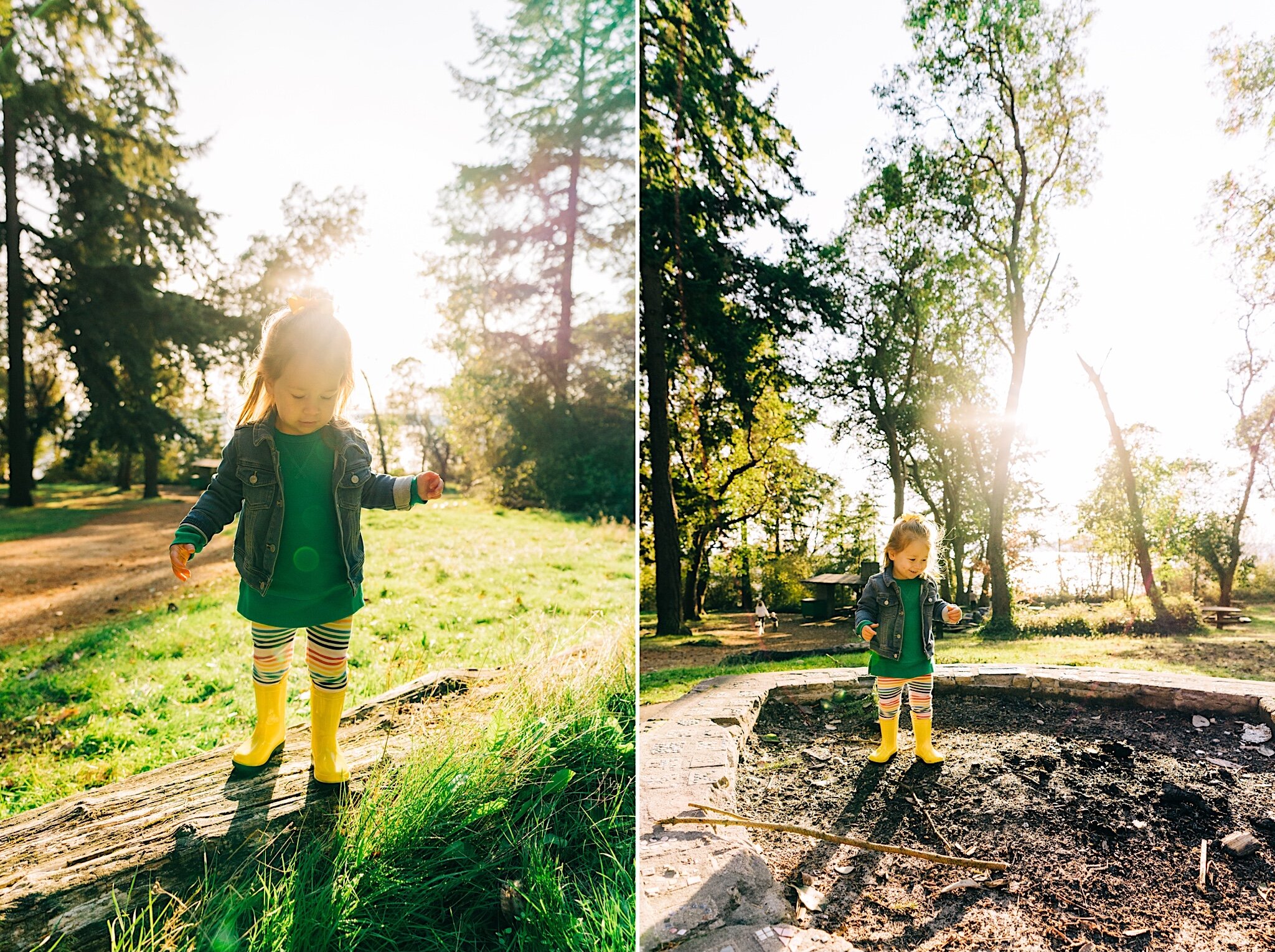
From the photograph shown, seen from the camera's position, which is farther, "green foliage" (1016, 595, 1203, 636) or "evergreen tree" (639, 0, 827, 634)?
"evergreen tree" (639, 0, 827, 634)

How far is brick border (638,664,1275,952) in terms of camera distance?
1.71 m

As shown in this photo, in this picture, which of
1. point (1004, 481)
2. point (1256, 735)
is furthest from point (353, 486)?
point (1256, 735)

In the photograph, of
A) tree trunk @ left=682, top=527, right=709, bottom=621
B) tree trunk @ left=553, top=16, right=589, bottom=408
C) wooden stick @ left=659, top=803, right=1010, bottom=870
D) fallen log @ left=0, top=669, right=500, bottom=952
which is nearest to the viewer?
fallen log @ left=0, top=669, right=500, bottom=952

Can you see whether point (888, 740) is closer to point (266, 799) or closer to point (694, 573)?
point (694, 573)

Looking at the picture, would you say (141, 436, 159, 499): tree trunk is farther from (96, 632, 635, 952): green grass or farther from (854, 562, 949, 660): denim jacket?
(854, 562, 949, 660): denim jacket

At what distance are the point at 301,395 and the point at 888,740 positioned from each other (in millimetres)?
1689

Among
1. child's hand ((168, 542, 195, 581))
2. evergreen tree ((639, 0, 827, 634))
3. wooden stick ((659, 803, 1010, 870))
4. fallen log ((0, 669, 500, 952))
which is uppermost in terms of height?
evergreen tree ((639, 0, 827, 634))

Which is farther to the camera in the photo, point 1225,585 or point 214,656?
point 214,656

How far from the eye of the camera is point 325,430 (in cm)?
146

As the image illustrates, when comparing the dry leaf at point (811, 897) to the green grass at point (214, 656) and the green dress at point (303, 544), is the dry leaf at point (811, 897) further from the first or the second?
the green dress at point (303, 544)

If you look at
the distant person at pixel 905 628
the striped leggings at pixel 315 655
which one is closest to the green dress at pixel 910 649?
the distant person at pixel 905 628

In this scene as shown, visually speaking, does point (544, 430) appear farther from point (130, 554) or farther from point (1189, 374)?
point (1189, 374)

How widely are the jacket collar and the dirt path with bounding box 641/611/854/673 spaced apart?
1258mm

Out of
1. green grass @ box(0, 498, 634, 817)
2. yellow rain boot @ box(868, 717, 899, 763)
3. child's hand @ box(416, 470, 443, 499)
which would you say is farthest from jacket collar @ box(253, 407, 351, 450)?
yellow rain boot @ box(868, 717, 899, 763)
